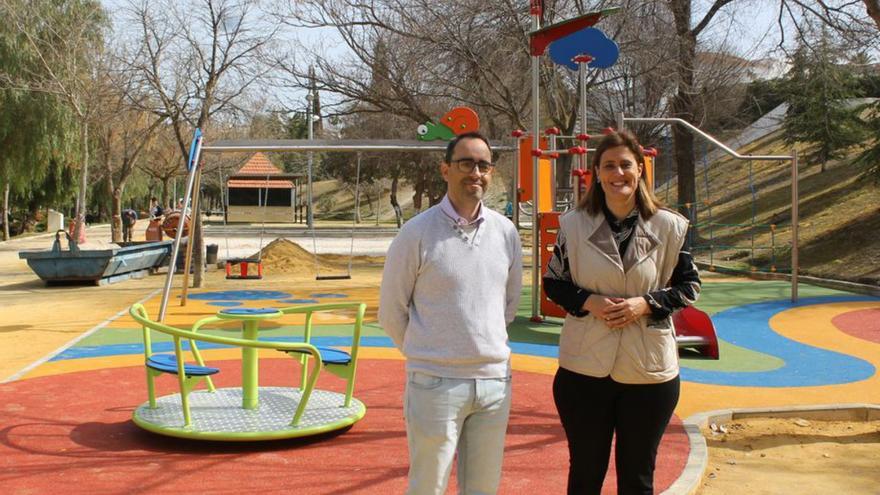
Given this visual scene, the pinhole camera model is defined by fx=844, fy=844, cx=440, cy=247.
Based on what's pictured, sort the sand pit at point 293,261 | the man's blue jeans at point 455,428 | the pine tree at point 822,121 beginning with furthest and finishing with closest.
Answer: the pine tree at point 822,121, the sand pit at point 293,261, the man's blue jeans at point 455,428

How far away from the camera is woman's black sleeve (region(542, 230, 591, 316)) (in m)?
3.06

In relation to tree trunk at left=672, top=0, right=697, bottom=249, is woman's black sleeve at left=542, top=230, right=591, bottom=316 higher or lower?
lower

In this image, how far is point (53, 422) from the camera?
19.4 ft

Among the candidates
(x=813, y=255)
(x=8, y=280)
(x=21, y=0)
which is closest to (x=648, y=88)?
(x=813, y=255)

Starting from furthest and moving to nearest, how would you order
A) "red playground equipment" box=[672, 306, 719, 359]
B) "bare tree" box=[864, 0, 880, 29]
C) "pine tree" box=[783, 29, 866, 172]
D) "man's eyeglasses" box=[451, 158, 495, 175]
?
"pine tree" box=[783, 29, 866, 172] → "red playground equipment" box=[672, 306, 719, 359] → "bare tree" box=[864, 0, 880, 29] → "man's eyeglasses" box=[451, 158, 495, 175]

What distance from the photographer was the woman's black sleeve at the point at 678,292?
3.04 metres

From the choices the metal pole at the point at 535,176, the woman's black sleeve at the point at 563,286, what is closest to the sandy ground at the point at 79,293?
the metal pole at the point at 535,176

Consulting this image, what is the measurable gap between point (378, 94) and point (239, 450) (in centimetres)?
1596

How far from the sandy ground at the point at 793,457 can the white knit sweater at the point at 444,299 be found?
2.38m

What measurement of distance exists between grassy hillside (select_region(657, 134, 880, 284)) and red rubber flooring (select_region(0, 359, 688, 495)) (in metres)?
13.6

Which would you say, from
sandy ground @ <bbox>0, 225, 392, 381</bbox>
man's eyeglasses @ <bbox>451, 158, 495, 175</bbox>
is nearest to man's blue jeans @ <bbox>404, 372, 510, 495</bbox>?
man's eyeglasses @ <bbox>451, 158, 495, 175</bbox>

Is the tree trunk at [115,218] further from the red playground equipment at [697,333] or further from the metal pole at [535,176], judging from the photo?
the red playground equipment at [697,333]

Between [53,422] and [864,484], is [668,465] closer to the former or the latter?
[864,484]

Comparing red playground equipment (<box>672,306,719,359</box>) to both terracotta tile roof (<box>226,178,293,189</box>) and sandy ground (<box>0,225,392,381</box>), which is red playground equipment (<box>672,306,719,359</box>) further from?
terracotta tile roof (<box>226,178,293,189</box>)
